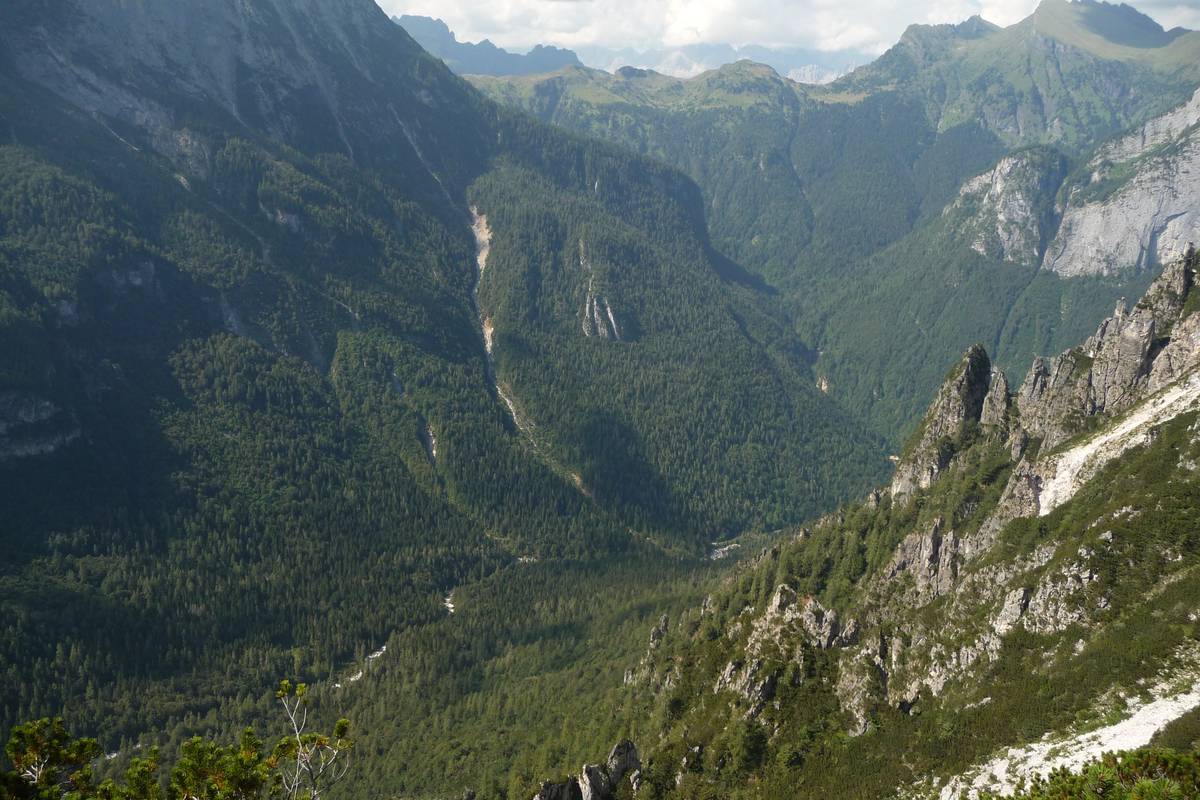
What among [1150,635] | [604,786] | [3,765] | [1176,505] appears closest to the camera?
[1150,635]

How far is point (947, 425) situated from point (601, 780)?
9269 cm

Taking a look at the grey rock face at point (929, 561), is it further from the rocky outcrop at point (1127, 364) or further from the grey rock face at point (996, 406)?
the grey rock face at point (996, 406)

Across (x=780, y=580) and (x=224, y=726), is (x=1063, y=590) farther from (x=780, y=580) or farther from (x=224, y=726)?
(x=224, y=726)

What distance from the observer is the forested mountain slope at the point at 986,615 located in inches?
3337

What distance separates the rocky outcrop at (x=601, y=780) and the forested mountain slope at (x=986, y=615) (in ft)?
8.78

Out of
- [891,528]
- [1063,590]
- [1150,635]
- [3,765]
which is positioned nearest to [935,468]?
Result: [891,528]

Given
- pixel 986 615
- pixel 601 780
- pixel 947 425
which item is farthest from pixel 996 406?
pixel 601 780

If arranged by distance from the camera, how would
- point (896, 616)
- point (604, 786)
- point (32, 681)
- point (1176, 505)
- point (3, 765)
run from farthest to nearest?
point (32, 681) < point (3, 765) < point (896, 616) < point (604, 786) < point (1176, 505)

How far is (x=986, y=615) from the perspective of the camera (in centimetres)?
10719

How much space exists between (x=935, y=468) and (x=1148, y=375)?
3761 cm

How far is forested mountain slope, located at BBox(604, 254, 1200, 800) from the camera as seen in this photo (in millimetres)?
84750

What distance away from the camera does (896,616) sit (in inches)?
4850

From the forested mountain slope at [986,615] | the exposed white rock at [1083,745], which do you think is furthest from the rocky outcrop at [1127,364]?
the exposed white rock at [1083,745]

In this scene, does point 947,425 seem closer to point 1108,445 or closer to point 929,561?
point 929,561
